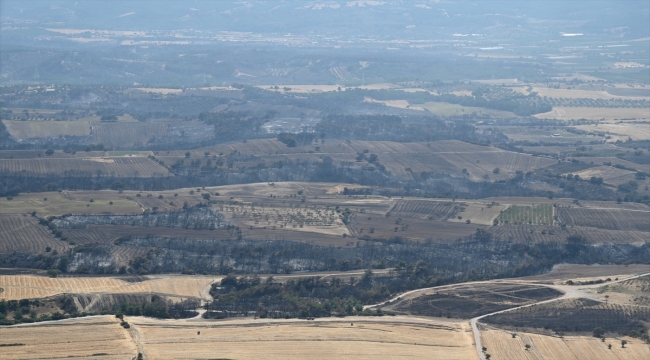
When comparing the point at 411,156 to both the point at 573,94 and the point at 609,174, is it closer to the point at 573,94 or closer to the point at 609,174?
the point at 609,174

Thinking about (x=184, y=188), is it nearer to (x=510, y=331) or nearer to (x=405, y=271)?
(x=405, y=271)

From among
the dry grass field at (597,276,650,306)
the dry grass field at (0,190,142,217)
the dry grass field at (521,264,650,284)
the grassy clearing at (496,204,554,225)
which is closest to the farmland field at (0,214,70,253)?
the dry grass field at (0,190,142,217)

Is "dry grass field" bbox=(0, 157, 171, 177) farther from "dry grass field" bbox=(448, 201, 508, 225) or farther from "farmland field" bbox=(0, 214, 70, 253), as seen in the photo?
"dry grass field" bbox=(448, 201, 508, 225)

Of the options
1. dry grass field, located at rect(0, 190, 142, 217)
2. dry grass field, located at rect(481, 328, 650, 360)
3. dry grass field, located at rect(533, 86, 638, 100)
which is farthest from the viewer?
dry grass field, located at rect(533, 86, 638, 100)

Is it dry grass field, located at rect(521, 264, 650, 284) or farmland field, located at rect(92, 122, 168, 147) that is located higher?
farmland field, located at rect(92, 122, 168, 147)

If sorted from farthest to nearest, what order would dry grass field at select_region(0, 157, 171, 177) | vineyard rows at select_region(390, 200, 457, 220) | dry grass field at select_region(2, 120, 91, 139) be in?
dry grass field at select_region(2, 120, 91, 139), dry grass field at select_region(0, 157, 171, 177), vineyard rows at select_region(390, 200, 457, 220)

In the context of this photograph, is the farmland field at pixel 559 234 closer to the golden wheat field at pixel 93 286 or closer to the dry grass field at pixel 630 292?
the dry grass field at pixel 630 292

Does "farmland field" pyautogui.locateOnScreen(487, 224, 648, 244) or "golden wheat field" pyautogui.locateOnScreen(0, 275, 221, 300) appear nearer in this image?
"golden wheat field" pyautogui.locateOnScreen(0, 275, 221, 300)
